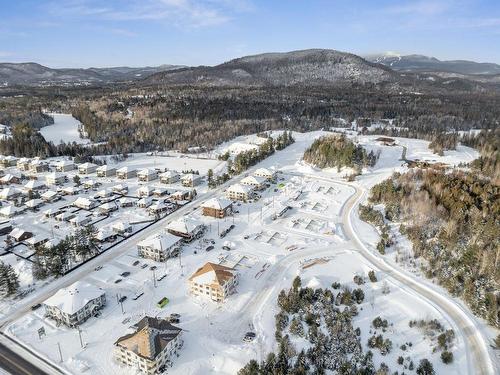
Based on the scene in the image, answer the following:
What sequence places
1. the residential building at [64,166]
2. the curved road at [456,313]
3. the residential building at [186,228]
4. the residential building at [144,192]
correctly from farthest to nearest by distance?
the residential building at [64,166], the residential building at [144,192], the residential building at [186,228], the curved road at [456,313]

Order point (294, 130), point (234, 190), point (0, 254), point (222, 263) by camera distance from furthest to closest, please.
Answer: point (294, 130) < point (234, 190) < point (0, 254) < point (222, 263)

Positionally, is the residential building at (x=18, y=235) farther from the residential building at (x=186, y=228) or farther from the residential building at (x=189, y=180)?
the residential building at (x=189, y=180)

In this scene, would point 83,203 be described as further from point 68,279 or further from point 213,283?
point 213,283

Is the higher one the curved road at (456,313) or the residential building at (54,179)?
the residential building at (54,179)

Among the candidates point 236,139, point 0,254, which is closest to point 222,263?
point 0,254

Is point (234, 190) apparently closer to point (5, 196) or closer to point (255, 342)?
point (255, 342)

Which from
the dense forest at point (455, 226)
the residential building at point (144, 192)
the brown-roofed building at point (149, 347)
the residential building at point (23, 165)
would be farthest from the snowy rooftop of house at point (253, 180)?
the residential building at point (23, 165)

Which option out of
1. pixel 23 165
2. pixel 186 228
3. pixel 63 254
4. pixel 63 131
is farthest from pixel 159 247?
pixel 63 131
